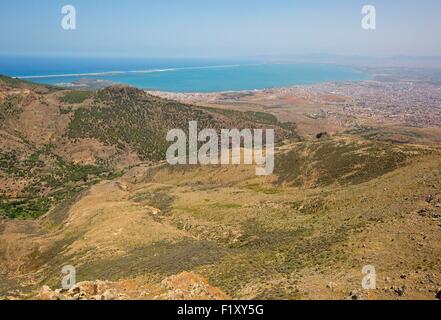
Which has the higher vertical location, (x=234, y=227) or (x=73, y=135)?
(x=73, y=135)

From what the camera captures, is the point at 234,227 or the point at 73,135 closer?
the point at 234,227

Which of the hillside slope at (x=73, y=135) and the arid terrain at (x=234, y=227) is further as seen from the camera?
the hillside slope at (x=73, y=135)

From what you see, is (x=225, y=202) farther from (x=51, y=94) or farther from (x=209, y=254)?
(x=51, y=94)

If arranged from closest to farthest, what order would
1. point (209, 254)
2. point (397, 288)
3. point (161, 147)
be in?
point (397, 288) → point (209, 254) → point (161, 147)

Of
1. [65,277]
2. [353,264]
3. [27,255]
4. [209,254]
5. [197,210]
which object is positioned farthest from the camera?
[197,210]

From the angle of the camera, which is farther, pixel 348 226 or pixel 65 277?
pixel 65 277

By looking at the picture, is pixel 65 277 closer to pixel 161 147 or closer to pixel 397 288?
pixel 397 288

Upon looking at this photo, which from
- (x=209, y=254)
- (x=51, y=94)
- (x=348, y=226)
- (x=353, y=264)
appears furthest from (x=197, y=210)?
(x=51, y=94)

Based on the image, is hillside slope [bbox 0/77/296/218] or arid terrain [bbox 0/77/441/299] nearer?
arid terrain [bbox 0/77/441/299]
